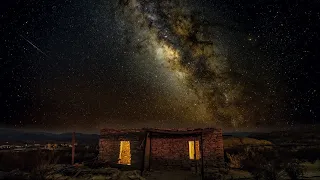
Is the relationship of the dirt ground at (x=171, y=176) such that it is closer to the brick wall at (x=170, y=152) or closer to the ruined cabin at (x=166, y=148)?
the ruined cabin at (x=166, y=148)

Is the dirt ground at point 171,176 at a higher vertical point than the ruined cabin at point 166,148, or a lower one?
lower

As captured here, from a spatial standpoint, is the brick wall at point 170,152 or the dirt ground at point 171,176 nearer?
the dirt ground at point 171,176

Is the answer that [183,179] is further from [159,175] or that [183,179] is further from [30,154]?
[30,154]

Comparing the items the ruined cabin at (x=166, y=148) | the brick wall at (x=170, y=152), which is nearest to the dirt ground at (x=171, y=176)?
the ruined cabin at (x=166, y=148)

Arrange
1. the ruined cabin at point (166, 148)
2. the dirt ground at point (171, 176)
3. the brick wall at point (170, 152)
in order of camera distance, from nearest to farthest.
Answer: the dirt ground at point (171, 176), the ruined cabin at point (166, 148), the brick wall at point (170, 152)

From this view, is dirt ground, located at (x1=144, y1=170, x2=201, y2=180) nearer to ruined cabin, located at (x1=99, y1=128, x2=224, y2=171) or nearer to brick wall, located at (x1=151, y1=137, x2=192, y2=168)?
ruined cabin, located at (x1=99, y1=128, x2=224, y2=171)

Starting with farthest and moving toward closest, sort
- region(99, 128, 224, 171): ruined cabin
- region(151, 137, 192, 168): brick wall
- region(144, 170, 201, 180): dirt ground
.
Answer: region(151, 137, 192, 168): brick wall
region(99, 128, 224, 171): ruined cabin
region(144, 170, 201, 180): dirt ground

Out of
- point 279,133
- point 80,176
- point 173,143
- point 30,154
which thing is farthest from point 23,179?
point 279,133

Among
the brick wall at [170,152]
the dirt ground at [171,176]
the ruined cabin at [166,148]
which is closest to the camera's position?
the dirt ground at [171,176]

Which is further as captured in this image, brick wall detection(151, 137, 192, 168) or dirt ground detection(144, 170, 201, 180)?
brick wall detection(151, 137, 192, 168)

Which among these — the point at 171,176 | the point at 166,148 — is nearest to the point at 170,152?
the point at 166,148

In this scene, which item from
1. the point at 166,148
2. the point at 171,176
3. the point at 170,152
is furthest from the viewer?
the point at 166,148

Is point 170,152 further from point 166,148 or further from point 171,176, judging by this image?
point 171,176

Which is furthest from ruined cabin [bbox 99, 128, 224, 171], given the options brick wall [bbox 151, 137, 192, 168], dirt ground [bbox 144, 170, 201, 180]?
dirt ground [bbox 144, 170, 201, 180]
